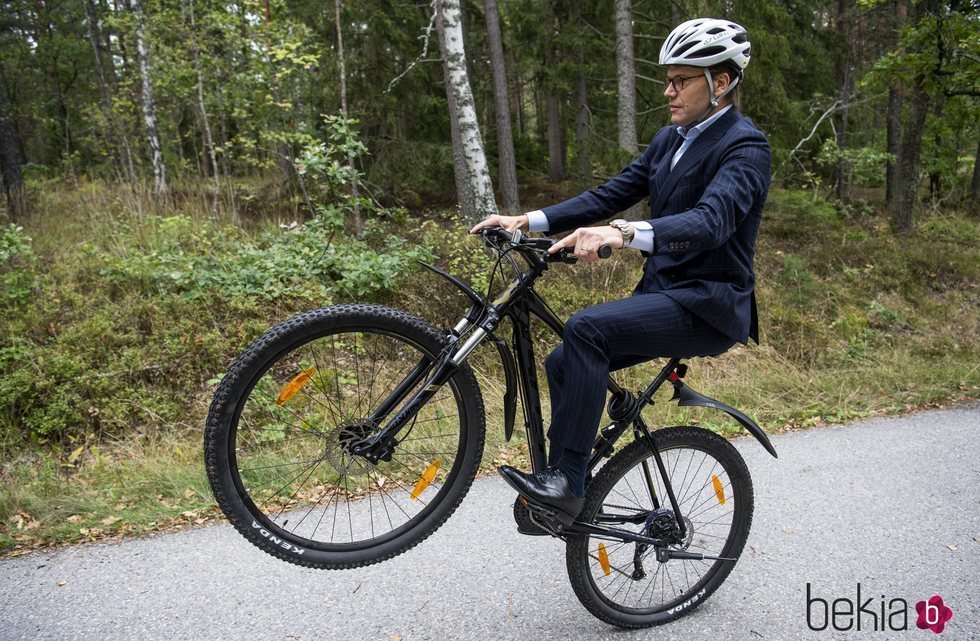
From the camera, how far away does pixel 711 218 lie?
6.69 ft

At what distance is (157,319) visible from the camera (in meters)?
6.10

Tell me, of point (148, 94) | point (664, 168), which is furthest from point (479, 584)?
point (148, 94)

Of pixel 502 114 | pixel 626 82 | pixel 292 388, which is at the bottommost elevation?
pixel 292 388

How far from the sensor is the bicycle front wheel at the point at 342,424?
2092mm

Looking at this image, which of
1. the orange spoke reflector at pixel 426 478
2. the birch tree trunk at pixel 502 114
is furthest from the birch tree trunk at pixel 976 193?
the orange spoke reflector at pixel 426 478

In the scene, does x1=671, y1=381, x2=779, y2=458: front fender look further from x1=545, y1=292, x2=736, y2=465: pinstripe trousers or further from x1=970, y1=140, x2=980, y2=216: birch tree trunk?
x1=970, y1=140, x2=980, y2=216: birch tree trunk

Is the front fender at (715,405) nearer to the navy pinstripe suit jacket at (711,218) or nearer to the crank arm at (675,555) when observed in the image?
the navy pinstripe suit jacket at (711,218)

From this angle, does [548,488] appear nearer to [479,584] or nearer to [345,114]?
[479,584]

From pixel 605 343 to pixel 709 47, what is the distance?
3.80 ft

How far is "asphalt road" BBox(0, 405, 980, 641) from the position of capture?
2.57 m

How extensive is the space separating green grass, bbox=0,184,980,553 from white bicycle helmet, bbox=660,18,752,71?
2.90m

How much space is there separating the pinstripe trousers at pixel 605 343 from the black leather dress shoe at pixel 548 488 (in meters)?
0.12

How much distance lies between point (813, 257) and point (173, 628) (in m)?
10.7

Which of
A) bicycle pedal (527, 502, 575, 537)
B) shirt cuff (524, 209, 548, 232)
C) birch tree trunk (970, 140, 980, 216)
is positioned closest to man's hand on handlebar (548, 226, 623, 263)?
shirt cuff (524, 209, 548, 232)
